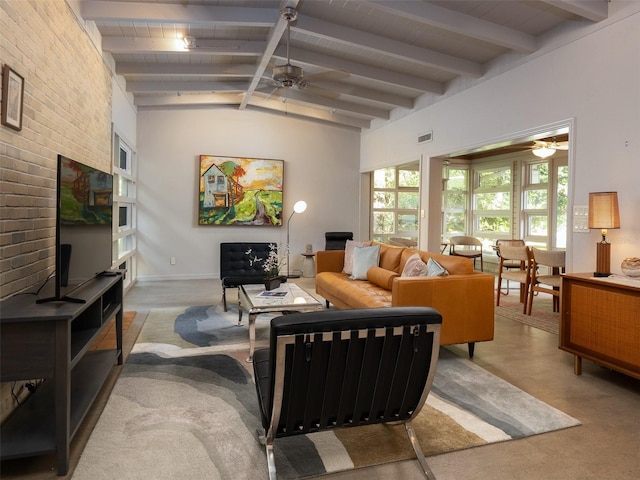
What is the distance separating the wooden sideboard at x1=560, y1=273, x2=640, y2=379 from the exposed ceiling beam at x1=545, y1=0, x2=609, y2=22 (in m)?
2.24

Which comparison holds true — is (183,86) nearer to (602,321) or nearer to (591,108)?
(591,108)

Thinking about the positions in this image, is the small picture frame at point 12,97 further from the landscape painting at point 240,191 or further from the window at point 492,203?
the window at point 492,203

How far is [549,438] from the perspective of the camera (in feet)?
7.60

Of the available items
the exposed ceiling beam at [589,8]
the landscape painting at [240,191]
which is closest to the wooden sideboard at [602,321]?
the exposed ceiling beam at [589,8]

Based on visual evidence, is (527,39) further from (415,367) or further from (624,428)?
(415,367)

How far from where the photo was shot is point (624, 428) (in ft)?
8.01

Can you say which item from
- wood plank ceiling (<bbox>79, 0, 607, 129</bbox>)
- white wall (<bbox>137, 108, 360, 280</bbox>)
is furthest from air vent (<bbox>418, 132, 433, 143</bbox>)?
white wall (<bbox>137, 108, 360, 280</bbox>)

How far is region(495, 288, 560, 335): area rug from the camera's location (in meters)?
4.71

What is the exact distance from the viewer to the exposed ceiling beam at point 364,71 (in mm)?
5277

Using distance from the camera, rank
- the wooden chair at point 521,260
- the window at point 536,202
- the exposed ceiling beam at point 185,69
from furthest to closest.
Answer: the window at point 536,202 → the exposed ceiling beam at point 185,69 → the wooden chair at point 521,260

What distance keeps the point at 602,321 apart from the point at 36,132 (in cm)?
414

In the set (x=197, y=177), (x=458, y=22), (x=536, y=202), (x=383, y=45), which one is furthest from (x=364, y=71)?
(x=536, y=202)

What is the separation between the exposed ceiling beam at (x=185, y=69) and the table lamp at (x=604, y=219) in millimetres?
4585

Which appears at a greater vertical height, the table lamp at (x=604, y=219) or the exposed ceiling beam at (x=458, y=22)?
the exposed ceiling beam at (x=458, y=22)
